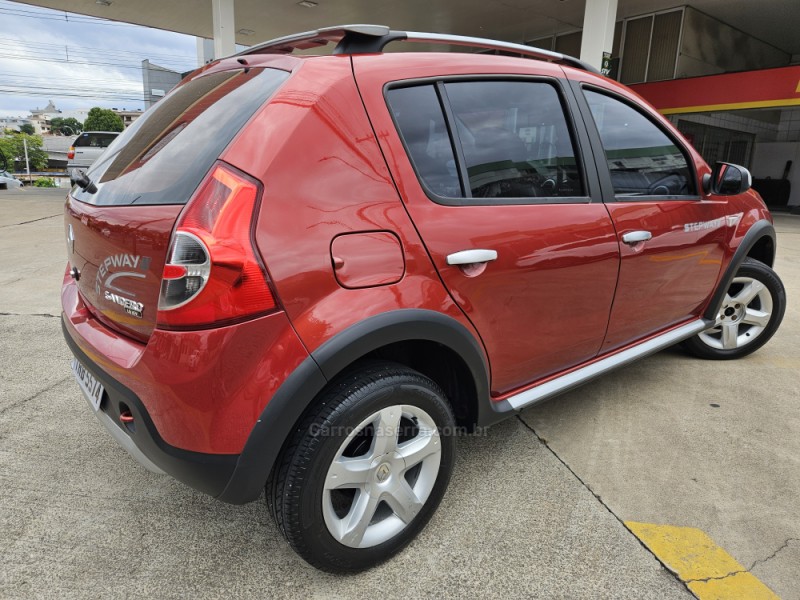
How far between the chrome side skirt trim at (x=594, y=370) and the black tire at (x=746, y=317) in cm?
55

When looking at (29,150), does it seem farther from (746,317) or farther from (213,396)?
(213,396)

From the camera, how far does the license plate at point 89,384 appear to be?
5.73 feet

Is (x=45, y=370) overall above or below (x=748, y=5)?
below

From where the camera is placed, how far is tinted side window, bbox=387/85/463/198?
172 centimetres

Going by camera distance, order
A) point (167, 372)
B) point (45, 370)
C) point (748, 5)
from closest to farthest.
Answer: point (167, 372) → point (45, 370) → point (748, 5)

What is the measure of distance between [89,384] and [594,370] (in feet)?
6.61

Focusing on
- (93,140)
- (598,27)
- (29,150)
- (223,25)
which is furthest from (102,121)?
(598,27)

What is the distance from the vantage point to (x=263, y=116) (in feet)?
4.95

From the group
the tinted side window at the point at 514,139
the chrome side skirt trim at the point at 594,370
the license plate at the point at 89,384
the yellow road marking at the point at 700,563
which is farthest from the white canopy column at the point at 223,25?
the yellow road marking at the point at 700,563

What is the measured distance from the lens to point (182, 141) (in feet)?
5.49

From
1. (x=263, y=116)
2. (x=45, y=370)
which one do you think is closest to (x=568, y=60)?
(x=263, y=116)

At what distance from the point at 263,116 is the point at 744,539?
7.27 feet

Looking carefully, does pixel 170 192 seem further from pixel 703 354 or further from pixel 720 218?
pixel 703 354

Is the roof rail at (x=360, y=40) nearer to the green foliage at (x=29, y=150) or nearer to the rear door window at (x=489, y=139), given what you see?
the rear door window at (x=489, y=139)
